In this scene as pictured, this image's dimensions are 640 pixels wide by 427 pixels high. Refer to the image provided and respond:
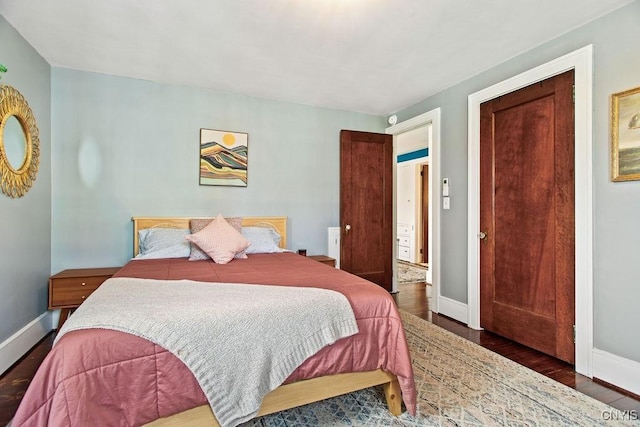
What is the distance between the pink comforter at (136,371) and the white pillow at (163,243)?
1.76 m

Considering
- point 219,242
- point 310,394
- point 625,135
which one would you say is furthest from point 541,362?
point 219,242

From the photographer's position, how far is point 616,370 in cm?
209

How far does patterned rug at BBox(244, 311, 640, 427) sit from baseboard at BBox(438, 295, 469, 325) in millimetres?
874

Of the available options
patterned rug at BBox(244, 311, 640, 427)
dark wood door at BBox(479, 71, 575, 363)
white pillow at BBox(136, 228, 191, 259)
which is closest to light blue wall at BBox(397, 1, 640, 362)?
dark wood door at BBox(479, 71, 575, 363)

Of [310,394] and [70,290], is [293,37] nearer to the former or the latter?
[310,394]

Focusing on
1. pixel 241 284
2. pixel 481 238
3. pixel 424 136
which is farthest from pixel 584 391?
pixel 424 136

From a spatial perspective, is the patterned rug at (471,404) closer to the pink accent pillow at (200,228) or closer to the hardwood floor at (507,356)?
the hardwood floor at (507,356)

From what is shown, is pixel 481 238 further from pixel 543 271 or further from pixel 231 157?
pixel 231 157

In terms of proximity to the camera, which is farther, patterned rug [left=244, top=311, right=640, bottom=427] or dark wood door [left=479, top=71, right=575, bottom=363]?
dark wood door [left=479, top=71, right=575, bottom=363]

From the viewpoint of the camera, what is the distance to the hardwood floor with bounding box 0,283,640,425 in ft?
6.28

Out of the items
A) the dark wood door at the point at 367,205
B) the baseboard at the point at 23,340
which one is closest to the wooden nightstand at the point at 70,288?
the baseboard at the point at 23,340

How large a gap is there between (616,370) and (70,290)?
417cm

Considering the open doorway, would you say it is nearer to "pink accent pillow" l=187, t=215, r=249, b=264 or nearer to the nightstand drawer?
"pink accent pillow" l=187, t=215, r=249, b=264

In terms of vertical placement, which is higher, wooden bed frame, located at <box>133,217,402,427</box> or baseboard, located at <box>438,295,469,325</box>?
wooden bed frame, located at <box>133,217,402,427</box>
